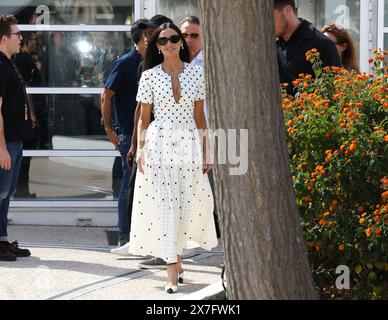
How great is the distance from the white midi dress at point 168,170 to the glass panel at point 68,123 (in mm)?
3187

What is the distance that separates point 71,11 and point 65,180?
182 cm

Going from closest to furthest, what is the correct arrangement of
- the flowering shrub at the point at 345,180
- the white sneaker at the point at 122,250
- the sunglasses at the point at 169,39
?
the flowering shrub at the point at 345,180, the sunglasses at the point at 169,39, the white sneaker at the point at 122,250

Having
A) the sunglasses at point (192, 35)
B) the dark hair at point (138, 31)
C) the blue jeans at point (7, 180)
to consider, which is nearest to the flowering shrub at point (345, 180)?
the dark hair at point (138, 31)

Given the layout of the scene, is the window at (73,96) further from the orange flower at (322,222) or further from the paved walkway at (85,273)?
the orange flower at (322,222)

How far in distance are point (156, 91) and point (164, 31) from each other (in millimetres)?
479

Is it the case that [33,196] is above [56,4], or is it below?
below

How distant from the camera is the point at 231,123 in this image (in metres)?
5.34

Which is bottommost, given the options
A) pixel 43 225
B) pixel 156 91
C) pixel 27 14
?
pixel 43 225

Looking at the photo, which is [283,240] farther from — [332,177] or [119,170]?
[119,170]

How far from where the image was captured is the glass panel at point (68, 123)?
1096 centimetres

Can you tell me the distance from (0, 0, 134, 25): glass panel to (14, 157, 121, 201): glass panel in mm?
1491

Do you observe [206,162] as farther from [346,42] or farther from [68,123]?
[68,123]

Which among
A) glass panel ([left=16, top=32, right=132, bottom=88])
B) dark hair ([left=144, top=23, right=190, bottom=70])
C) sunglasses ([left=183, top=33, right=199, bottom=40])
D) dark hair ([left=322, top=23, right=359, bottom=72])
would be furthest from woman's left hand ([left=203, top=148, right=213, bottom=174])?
glass panel ([left=16, top=32, right=132, bottom=88])

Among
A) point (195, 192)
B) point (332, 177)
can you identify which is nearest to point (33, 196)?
point (195, 192)
